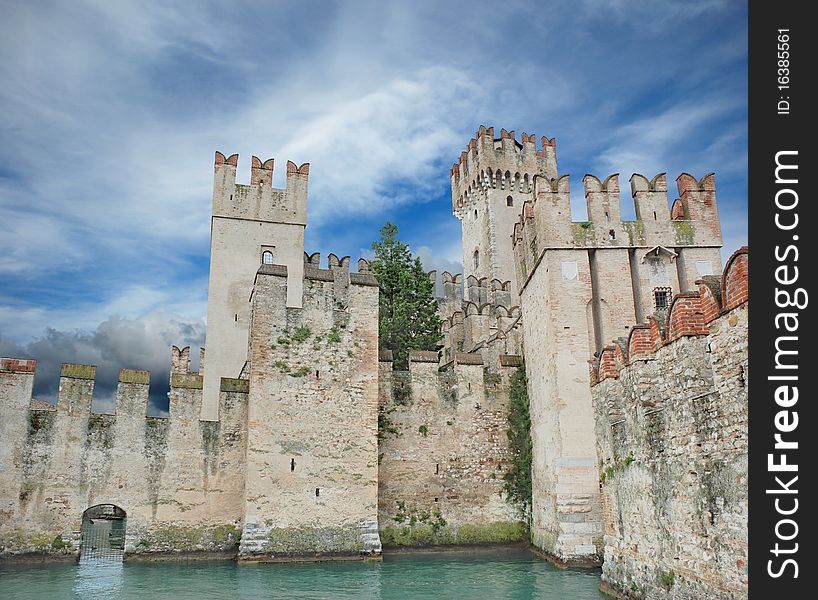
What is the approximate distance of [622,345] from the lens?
1224 cm

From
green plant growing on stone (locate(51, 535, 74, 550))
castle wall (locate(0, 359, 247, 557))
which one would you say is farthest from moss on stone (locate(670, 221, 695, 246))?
green plant growing on stone (locate(51, 535, 74, 550))

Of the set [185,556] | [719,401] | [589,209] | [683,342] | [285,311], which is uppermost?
[589,209]

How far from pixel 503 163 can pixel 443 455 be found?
2822 centimetres

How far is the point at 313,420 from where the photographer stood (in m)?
17.2

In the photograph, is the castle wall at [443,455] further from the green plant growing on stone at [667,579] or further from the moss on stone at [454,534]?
the green plant growing on stone at [667,579]

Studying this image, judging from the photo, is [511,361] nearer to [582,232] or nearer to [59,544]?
[582,232]

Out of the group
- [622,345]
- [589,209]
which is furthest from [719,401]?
[589,209]

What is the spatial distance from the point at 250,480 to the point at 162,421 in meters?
3.19

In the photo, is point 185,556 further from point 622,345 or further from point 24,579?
point 622,345

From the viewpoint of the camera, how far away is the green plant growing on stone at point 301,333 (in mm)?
17750

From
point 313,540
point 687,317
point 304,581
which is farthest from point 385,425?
point 687,317

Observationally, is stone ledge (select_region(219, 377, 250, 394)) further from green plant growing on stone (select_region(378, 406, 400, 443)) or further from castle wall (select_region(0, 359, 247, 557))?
green plant growing on stone (select_region(378, 406, 400, 443))

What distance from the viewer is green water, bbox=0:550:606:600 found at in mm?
12797

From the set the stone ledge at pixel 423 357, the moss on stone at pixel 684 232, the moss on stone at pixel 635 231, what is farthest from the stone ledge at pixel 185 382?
the moss on stone at pixel 684 232
